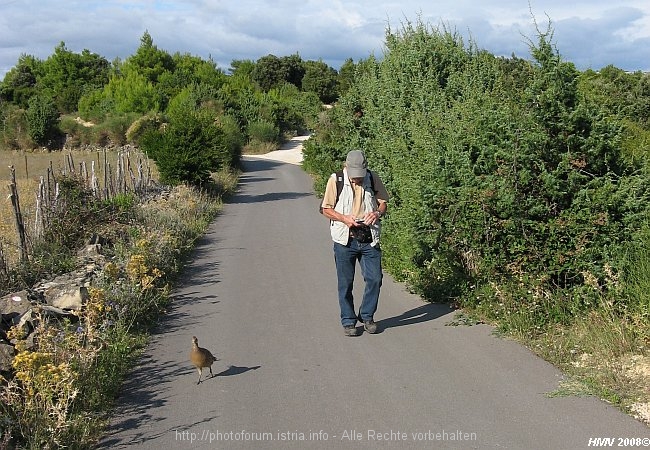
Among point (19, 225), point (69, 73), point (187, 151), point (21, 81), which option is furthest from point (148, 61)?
point (19, 225)

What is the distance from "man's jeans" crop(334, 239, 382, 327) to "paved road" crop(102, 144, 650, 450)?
0.29 meters

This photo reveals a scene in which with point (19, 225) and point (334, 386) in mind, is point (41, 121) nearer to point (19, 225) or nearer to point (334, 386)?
point (19, 225)

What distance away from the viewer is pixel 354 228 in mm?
7555

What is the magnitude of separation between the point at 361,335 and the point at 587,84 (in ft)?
13.4

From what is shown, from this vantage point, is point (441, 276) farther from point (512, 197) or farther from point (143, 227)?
point (143, 227)

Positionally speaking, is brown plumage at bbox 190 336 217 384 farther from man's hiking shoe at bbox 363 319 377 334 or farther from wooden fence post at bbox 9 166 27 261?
wooden fence post at bbox 9 166 27 261

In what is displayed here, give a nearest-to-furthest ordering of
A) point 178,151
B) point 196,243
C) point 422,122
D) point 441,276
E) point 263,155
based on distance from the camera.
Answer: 1. point 441,276
2. point 422,122
3. point 196,243
4. point 178,151
5. point 263,155

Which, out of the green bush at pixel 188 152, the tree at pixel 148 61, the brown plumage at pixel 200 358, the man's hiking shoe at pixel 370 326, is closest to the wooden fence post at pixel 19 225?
the brown plumage at pixel 200 358

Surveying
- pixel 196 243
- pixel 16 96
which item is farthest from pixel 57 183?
pixel 16 96

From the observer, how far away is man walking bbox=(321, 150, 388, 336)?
24.6ft

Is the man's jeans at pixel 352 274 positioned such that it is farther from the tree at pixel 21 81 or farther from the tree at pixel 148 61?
the tree at pixel 21 81

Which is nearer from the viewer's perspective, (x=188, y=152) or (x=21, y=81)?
(x=188, y=152)

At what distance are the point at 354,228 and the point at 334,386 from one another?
2058mm

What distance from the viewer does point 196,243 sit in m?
14.7
